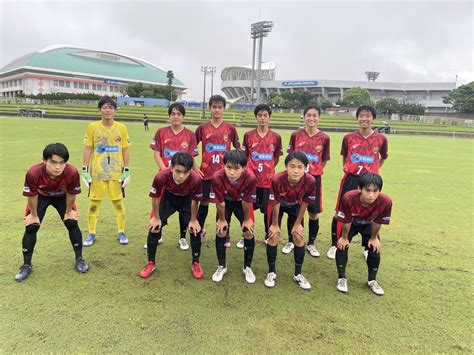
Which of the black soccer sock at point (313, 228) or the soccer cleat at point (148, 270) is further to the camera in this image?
the black soccer sock at point (313, 228)

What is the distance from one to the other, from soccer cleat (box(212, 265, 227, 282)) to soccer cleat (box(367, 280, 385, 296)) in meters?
1.74

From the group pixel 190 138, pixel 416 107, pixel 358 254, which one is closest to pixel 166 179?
pixel 190 138

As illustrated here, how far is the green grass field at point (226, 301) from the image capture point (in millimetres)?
2721

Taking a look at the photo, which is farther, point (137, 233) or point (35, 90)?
point (35, 90)

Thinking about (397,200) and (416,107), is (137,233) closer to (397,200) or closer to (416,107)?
(397,200)

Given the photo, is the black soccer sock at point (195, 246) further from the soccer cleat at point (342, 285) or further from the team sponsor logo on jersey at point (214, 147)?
the soccer cleat at point (342, 285)

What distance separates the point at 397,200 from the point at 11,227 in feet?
26.0

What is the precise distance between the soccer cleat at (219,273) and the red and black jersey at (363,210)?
60.6 inches

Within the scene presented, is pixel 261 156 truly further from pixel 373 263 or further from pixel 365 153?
pixel 373 263

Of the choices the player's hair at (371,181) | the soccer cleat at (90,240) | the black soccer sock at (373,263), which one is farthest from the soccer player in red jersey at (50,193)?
the black soccer sock at (373,263)

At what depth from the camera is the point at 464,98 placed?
62.8m

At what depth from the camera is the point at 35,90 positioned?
284 feet

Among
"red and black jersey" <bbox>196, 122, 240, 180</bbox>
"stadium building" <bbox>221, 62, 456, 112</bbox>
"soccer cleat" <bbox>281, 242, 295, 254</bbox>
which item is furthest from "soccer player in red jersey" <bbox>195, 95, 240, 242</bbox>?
"stadium building" <bbox>221, 62, 456, 112</bbox>

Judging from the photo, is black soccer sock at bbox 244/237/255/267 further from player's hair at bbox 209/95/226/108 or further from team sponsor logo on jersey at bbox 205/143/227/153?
player's hair at bbox 209/95/226/108
